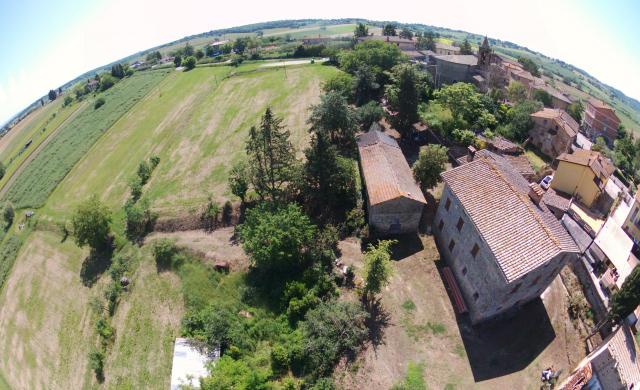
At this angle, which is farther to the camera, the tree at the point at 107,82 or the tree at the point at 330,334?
the tree at the point at 107,82

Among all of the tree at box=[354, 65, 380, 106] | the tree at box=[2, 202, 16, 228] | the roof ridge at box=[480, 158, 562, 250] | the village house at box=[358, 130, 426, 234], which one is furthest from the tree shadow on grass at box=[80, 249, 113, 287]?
the tree at box=[354, 65, 380, 106]

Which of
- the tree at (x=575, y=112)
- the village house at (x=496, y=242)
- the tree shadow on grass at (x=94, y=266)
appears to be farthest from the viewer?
the tree at (x=575, y=112)

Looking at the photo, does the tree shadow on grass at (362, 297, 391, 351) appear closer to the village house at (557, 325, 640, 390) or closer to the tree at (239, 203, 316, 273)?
the tree at (239, 203, 316, 273)

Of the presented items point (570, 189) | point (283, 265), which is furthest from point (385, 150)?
point (570, 189)

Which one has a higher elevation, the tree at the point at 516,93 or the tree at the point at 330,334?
the tree at the point at 516,93

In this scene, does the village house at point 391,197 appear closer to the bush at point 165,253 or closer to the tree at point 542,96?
the bush at point 165,253

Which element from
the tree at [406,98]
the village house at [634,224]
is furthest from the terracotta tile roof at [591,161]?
the tree at [406,98]
